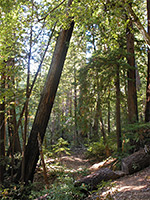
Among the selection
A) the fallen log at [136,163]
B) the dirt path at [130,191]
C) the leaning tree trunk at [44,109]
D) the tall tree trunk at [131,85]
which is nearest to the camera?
the dirt path at [130,191]

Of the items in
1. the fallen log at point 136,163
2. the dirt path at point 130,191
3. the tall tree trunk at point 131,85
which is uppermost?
the tall tree trunk at point 131,85

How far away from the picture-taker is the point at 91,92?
8539 mm

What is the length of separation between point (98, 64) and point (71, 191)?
535cm

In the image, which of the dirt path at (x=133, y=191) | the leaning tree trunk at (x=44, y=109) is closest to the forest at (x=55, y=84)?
the leaning tree trunk at (x=44, y=109)

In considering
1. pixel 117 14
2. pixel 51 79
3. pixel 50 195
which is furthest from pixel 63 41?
pixel 50 195

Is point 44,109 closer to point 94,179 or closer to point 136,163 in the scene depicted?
point 94,179

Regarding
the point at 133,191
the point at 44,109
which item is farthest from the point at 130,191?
the point at 44,109

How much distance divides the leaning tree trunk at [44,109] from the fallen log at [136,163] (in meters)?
A: 3.18

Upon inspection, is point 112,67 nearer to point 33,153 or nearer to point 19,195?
point 33,153

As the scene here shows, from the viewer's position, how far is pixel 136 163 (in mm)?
6082

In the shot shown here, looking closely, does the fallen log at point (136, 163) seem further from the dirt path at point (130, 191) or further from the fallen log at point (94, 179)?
the fallen log at point (94, 179)

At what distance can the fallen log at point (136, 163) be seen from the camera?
604 cm

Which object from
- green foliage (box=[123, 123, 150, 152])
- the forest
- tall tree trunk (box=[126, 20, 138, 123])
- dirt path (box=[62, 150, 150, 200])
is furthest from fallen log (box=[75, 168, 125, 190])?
tall tree trunk (box=[126, 20, 138, 123])

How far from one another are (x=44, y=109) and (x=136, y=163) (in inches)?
149
